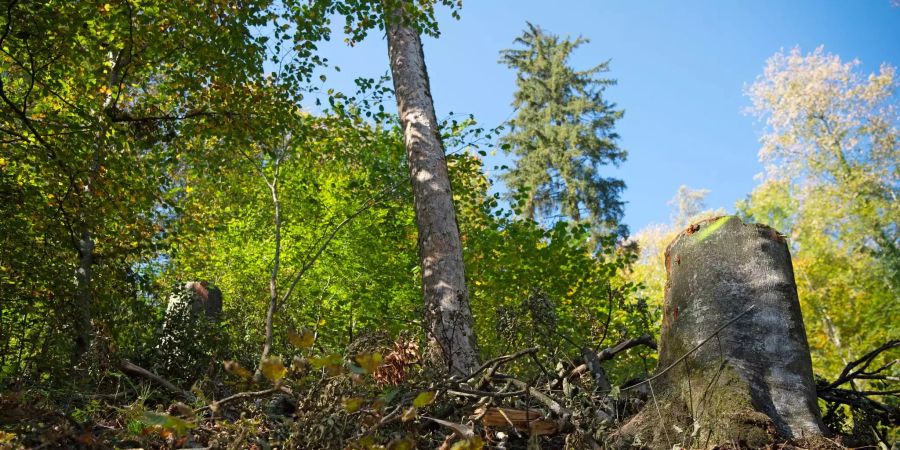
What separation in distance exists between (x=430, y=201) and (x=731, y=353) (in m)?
3.25

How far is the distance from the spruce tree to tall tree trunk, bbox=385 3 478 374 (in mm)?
17107

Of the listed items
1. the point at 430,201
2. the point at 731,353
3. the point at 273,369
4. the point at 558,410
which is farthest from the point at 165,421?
the point at 430,201

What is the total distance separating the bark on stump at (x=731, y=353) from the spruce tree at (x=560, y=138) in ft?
65.3

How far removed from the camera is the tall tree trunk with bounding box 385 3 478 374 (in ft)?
15.7

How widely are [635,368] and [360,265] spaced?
6702 mm

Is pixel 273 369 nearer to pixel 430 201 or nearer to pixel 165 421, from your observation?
pixel 165 421

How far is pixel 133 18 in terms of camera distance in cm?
693

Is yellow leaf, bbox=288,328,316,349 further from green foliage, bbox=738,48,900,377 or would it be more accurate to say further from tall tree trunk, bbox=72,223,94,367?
green foliage, bbox=738,48,900,377

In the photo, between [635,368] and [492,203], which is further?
[492,203]

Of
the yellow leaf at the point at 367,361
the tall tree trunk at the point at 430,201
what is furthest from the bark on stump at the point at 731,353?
the tall tree trunk at the point at 430,201

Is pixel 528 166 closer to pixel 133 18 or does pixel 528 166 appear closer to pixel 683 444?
pixel 133 18

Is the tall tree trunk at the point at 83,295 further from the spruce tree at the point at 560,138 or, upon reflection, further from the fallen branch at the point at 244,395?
the spruce tree at the point at 560,138

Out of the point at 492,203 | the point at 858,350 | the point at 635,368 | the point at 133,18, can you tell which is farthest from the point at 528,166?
the point at 133,18

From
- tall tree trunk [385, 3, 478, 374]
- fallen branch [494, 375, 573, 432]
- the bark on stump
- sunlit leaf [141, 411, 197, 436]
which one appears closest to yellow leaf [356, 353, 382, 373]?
sunlit leaf [141, 411, 197, 436]
